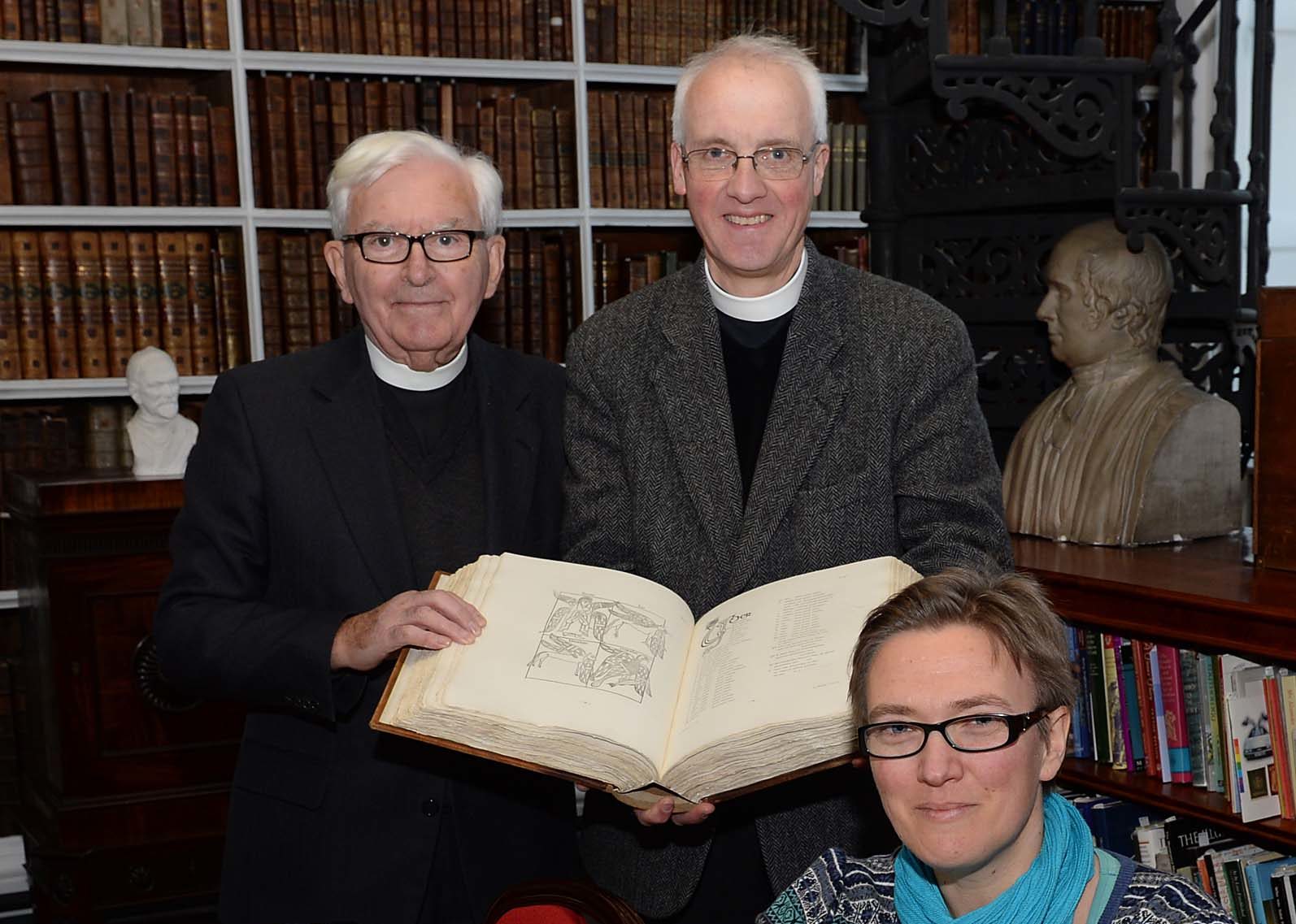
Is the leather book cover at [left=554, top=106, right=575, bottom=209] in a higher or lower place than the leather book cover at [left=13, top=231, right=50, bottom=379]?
higher

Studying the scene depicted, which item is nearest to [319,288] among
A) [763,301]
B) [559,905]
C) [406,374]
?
[406,374]

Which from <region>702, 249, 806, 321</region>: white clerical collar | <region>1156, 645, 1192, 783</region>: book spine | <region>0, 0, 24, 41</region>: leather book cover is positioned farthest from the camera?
<region>0, 0, 24, 41</region>: leather book cover

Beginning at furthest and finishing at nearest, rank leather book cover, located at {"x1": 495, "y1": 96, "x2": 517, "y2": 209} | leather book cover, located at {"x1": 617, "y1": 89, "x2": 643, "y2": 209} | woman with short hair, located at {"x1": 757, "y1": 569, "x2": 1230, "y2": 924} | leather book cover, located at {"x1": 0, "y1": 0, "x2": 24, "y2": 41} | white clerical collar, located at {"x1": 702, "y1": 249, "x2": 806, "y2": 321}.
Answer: leather book cover, located at {"x1": 617, "y1": 89, "x2": 643, "y2": 209} < leather book cover, located at {"x1": 495, "y1": 96, "x2": 517, "y2": 209} < leather book cover, located at {"x1": 0, "y1": 0, "x2": 24, "y2": 41} < white clerical collar, located at {"x1": 702, "y1": 249, "x2": 806, "y2": 321} < woman with short hair, located at {"x1": 757, "y1": 569, "x2": 1230, "y2": 924}

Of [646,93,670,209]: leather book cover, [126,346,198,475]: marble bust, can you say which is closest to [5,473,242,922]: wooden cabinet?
[126,346,198,475]: marble bust

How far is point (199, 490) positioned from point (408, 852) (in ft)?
1.80

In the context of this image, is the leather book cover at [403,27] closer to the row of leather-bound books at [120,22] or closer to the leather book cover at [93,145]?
the row of leather-bound books at [120,22]

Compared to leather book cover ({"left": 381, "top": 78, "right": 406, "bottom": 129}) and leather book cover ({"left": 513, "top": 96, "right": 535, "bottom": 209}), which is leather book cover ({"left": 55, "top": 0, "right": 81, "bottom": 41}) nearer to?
leather book cover ({"left": 381, "top": 78, "right": 406, "bottom": 129})

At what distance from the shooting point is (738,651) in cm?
152

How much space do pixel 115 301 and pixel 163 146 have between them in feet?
1.41

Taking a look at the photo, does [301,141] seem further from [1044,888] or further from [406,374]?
[1044,888]

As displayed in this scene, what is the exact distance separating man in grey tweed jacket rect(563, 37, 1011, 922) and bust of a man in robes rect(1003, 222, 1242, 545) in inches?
38.5

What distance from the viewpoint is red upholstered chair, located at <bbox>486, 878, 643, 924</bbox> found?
1439 millimetres

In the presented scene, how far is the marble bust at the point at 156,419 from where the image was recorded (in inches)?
134

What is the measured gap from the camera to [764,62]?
1697 mm
